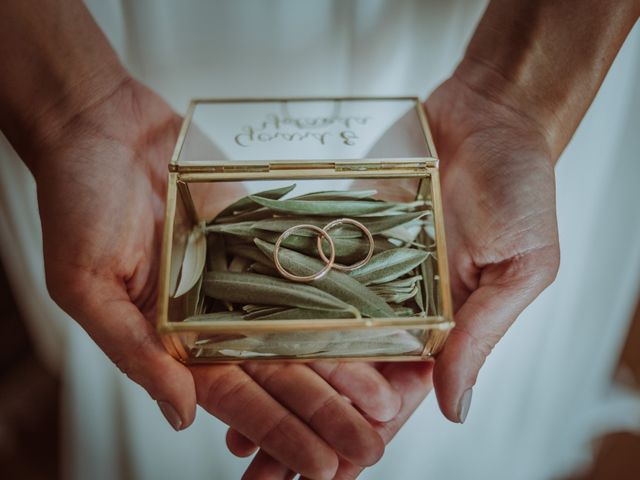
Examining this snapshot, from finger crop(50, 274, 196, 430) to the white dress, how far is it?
49cm

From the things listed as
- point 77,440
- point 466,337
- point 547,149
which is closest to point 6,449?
point 77,440

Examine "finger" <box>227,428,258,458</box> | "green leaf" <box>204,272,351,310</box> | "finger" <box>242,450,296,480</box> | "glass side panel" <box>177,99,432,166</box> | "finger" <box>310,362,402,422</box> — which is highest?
"glass side panel" <box>177,99,432,166</box>

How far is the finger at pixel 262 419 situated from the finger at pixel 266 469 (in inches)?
0.9

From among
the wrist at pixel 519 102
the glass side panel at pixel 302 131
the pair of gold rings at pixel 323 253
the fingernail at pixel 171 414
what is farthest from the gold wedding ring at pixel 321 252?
the wrist at pixel 519 102

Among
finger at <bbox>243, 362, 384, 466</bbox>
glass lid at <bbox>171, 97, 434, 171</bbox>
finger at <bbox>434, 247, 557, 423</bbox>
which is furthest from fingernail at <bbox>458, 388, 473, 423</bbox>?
glass lid at <bbox>171, 97, 434, 171</bbox>

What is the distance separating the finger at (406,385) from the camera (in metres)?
0.78

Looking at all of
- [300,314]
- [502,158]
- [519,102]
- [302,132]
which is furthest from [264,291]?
[519,102]

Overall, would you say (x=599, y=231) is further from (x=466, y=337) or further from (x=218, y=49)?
(x=218, y=49)

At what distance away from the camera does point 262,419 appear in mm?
712

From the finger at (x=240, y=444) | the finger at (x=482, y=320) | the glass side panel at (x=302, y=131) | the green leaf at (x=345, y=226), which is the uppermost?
the glass side panel at (x=302, y=131)

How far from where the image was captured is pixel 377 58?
1.11 m

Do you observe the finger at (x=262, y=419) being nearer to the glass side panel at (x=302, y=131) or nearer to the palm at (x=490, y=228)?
the palm at (x=490, y=228)

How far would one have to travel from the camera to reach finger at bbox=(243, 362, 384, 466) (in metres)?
0.70

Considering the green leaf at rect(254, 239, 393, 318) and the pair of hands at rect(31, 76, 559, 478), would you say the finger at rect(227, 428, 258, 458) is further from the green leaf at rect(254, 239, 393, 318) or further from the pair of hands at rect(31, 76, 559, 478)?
the green leaf at rect(254, 239, 393, 318)
